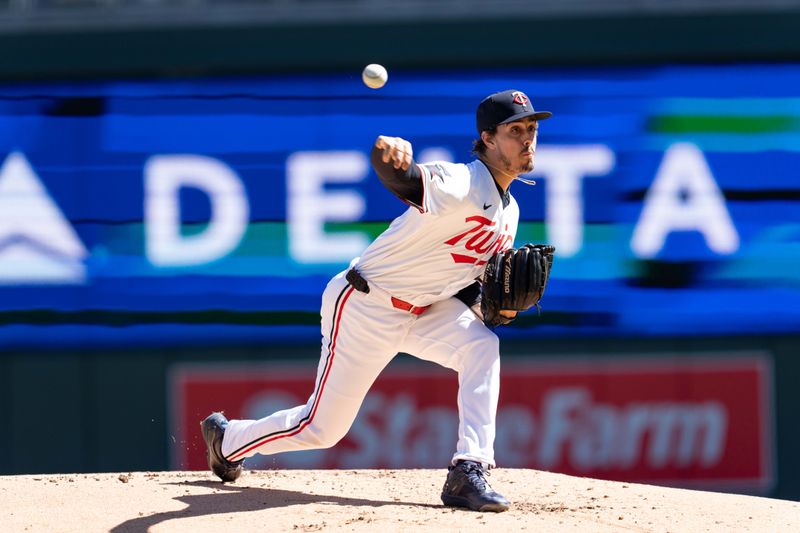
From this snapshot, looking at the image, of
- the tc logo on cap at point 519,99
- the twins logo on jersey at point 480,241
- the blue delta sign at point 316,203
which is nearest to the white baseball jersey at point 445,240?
the twins logo on jersey at point 480,241

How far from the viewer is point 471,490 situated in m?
4.57

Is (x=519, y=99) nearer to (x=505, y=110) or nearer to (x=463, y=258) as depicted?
(x=505, y=110)

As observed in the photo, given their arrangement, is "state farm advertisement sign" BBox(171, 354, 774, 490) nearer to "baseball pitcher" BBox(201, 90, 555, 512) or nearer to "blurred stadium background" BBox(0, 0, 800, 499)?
"blurred stadium background" BBox(0, 0, 800, 499)

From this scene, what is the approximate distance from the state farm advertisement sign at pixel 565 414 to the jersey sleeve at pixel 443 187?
156 inches

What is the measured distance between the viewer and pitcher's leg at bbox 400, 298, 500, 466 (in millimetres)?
4637

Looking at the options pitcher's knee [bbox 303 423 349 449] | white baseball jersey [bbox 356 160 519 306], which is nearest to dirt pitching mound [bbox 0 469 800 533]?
pitcher's knee [bbox 303 423 349 449]

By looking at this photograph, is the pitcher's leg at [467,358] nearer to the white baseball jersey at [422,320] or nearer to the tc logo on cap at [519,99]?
the white baseball jersey at [422,320]

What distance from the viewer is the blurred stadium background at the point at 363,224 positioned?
27.5 ft

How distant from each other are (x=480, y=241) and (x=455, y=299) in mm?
303

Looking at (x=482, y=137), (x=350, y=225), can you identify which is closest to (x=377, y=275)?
(x=482, y=137)

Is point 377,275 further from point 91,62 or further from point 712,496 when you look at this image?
point 91,62

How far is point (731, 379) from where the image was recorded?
28.1 ft

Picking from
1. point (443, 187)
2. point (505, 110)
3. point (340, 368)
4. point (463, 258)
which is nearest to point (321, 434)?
point (340, 368)

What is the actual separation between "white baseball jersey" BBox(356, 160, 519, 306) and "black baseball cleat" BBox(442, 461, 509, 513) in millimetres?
658
